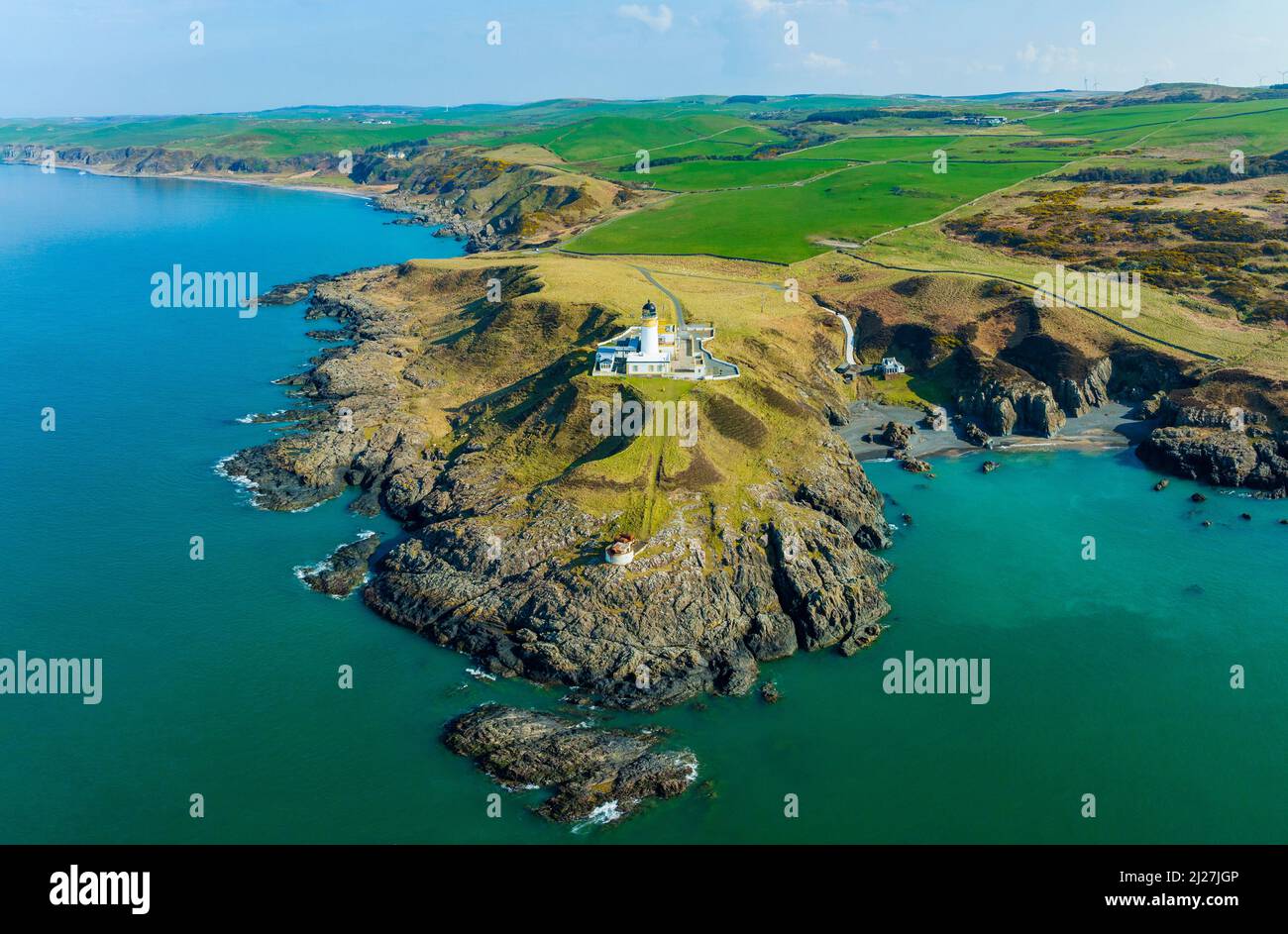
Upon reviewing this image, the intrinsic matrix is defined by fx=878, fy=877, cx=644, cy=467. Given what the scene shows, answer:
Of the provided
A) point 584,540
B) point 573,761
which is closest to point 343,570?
point 584,540

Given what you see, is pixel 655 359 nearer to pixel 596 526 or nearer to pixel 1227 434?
pixel 596 526

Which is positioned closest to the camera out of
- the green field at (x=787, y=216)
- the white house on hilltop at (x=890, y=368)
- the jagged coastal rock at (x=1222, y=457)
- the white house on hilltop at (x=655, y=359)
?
the white house on hilltop at (x=655, y=359)

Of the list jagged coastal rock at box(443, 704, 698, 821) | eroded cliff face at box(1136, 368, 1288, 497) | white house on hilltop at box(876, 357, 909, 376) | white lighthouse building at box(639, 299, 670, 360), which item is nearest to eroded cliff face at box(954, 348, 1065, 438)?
white house on hilltop at box(876, 357, 909, 376)

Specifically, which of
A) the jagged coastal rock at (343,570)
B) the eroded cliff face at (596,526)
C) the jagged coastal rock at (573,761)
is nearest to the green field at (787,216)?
the eroded cliff face at (596,526)

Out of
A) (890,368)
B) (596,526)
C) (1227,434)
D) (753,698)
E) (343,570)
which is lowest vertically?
(753,698)

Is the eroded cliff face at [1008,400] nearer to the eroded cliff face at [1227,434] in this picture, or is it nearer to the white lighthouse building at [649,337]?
the eroded cliff face at [1227,434]

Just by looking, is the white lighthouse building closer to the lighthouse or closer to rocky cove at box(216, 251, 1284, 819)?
the lighthouse
